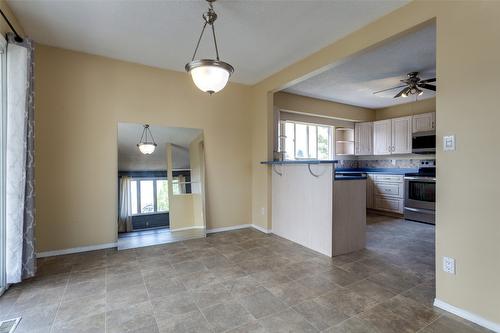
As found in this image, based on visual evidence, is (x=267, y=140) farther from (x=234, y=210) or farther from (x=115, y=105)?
(x=115, y=105)

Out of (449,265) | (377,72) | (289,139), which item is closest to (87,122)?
(289,139)

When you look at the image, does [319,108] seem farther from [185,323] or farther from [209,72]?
[185,323]

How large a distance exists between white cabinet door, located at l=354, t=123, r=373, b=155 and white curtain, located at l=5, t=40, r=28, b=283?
650 centimetres

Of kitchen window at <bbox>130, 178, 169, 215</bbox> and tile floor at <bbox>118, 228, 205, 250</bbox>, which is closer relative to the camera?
tile floor at <bbox>118, 228, 205, 250</bbox>

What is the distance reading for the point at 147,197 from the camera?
376 centimetres

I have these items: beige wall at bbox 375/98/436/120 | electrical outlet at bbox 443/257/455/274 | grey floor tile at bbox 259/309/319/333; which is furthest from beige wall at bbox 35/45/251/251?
beige wall at bbox 375/98/436/120

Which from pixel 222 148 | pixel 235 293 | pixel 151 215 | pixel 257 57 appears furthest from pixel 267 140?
pixel 235 293

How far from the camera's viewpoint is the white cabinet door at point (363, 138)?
6.27 metres

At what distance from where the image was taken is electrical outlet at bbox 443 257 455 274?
6.31 ft

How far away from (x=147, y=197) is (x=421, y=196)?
16.8 feet

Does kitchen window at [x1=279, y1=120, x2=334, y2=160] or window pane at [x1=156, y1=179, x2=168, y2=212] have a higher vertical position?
kitchen window at [x1=279, y1=120, x2=334, y2=160]

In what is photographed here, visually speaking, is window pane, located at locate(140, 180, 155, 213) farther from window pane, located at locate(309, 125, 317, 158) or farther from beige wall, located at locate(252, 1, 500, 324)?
window pane, located at locate(309, 125, 317, 158)

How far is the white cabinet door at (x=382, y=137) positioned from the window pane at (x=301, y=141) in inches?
73.2

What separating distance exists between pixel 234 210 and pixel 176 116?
190cm
